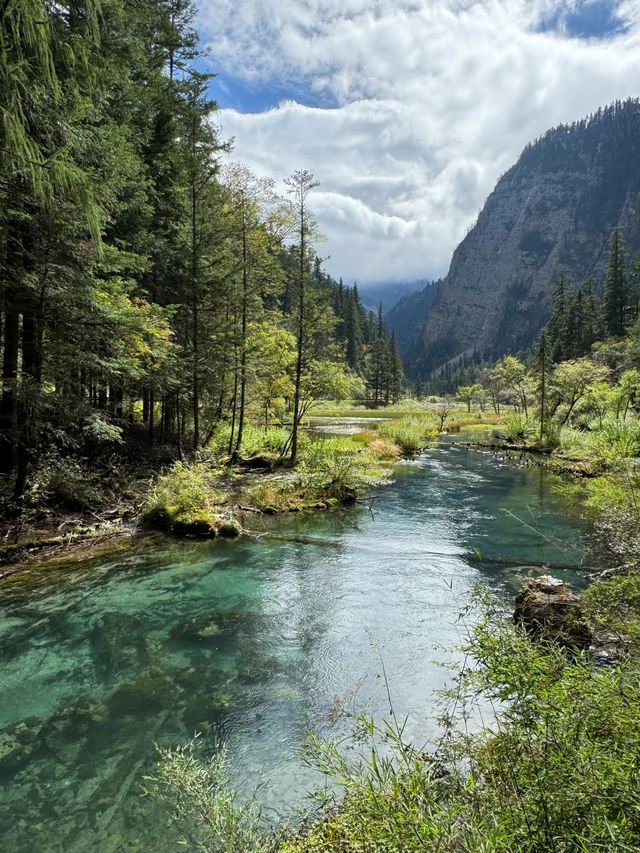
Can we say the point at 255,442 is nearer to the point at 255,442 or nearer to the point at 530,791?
the point at 255,442

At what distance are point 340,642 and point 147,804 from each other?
10.6 feet

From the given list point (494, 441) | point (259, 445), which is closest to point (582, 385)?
point (494, 441)

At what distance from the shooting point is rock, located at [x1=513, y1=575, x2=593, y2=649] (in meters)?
5.52

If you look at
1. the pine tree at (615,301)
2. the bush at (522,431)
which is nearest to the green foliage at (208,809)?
the bush at (522,431)

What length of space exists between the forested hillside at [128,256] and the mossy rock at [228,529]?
3.40m

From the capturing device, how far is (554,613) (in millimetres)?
5762

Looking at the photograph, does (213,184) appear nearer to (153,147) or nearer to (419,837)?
(153,147)

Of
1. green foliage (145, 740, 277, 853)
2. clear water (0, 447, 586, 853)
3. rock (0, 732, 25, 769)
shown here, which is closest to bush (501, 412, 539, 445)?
clear water (0, 447, 586, 853)

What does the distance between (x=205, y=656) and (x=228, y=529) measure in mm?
5262

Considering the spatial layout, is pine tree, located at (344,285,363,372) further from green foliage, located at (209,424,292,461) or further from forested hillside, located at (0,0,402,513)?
green foliage, located at (209,424,292,461)

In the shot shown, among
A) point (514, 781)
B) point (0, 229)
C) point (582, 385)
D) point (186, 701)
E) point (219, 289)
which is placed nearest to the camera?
point (514, 781)

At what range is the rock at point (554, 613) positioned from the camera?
5516 mm

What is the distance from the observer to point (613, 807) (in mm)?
1899

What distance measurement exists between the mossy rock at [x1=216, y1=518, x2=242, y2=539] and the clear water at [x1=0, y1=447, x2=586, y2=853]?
57 centimetres
